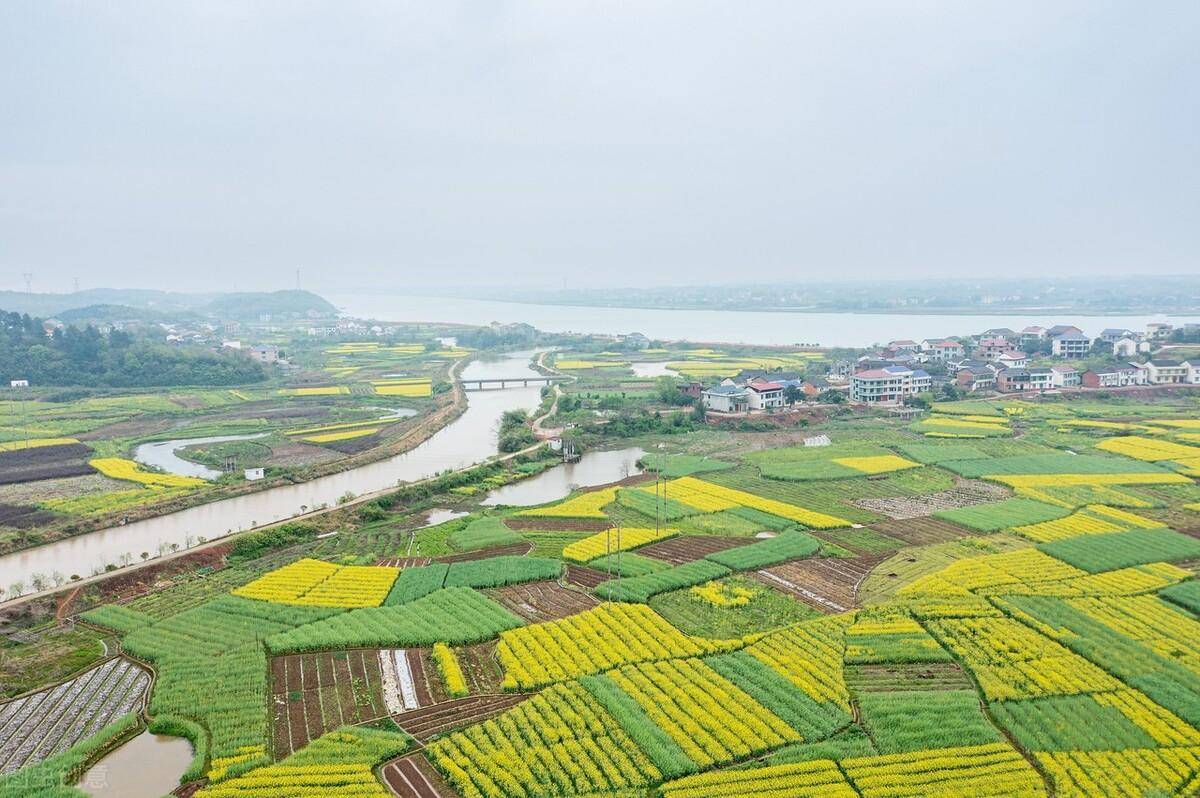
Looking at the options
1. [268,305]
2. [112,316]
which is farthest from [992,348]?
[268,305]

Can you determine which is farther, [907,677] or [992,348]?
[992,348]

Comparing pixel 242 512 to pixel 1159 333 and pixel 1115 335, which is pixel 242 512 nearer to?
pixel 1115 335

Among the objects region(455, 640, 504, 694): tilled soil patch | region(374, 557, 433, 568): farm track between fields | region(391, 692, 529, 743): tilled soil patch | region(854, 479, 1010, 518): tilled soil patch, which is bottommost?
region(854, 479, 1010, 518): tilled soil patch

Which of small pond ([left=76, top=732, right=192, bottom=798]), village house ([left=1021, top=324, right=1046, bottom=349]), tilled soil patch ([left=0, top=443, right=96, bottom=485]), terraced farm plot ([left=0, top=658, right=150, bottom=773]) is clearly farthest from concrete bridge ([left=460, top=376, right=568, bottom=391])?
small pond ([left=76, top=732, right=192, bottom=798])

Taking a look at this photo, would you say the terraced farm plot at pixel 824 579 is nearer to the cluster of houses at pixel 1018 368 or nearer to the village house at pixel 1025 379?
the cluster of houses at pixel 1018 368

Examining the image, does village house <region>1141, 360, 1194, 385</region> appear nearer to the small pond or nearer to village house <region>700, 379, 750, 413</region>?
village house <region>700, 379, 750, 413</region>

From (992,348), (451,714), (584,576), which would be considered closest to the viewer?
(451,714)

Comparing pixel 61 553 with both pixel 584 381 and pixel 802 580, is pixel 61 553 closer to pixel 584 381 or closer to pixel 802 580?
pixel 802 580
